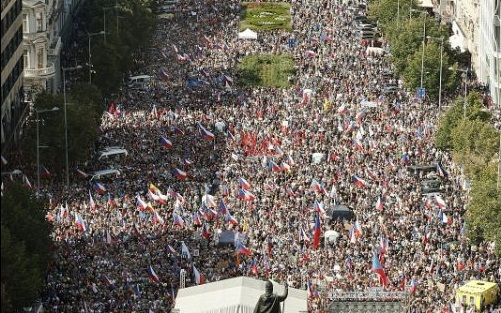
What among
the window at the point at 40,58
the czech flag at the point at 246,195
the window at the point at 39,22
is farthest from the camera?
the window at the point at 39,22

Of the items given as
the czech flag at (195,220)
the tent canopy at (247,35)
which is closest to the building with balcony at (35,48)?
the tent canopy at (247,35)

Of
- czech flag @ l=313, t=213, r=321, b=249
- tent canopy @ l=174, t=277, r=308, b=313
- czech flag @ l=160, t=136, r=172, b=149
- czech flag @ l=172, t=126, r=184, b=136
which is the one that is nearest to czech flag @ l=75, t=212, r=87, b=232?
czech flag @ l=313, t=213, r=321, b=249

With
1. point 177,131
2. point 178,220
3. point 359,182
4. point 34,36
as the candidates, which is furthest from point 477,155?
point 34,36

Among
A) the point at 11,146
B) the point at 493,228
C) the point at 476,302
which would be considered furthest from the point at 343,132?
the point at 476,302

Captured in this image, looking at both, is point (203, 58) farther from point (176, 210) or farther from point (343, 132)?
point (176, 210)

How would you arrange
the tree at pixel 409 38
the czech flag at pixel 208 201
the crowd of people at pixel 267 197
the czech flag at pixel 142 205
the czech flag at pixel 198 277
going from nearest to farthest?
the czech flag at pixel 198 277
the crowd of people at pixel 267 197
the czech flag at pixel 142 205
the czech flag at pixel 208 201
the tree at pixel 409 38

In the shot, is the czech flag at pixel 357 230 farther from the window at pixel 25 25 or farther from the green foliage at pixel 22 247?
the window at pixel 25 25

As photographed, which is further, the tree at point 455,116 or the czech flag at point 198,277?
the tree at point 455,116
